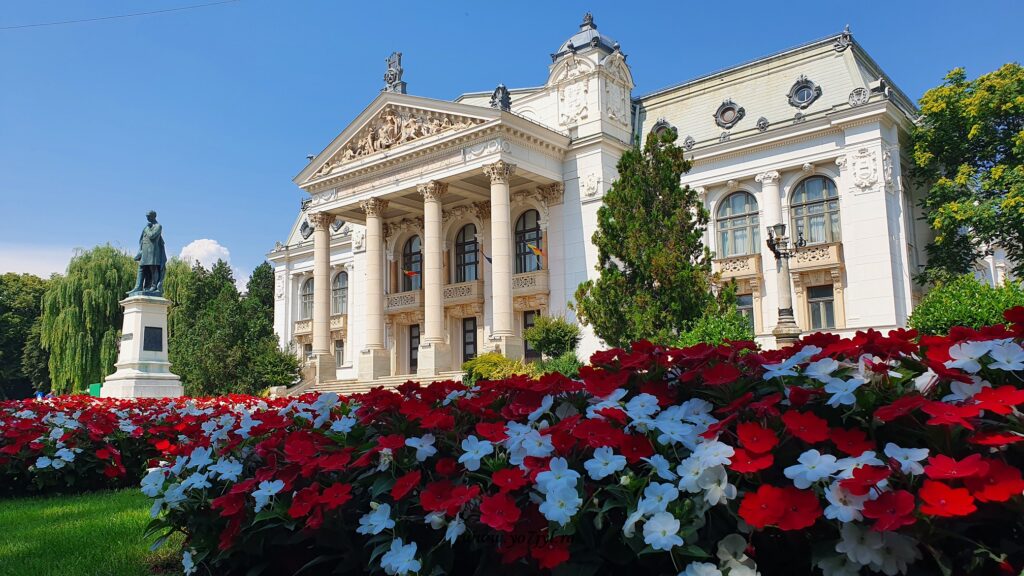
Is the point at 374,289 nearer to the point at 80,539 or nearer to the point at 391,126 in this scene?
the point at 391,126

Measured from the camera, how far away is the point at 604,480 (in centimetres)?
280

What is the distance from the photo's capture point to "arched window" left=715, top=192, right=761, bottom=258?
32281 millimetres

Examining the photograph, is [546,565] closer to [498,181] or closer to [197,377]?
[498,181]

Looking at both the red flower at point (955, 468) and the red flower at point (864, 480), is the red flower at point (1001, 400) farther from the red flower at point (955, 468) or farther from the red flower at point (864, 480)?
the red flower at point (864, 480)

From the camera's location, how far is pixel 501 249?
30.5 meters

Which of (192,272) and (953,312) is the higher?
(192,272)

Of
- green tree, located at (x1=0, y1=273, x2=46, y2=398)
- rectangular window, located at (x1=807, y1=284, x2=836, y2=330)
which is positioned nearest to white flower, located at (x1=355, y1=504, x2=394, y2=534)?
rectangular window, located at (x1=807, y1=284, x2=836, y2=330)

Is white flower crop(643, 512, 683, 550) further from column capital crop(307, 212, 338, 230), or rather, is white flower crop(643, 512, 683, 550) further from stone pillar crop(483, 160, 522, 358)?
column capital crop(307, 212, 338, 230)

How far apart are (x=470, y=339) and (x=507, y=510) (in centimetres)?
3496

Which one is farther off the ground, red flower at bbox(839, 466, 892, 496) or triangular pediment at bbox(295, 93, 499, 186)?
triangular pediment at bbox(295, 93, 499, 186)

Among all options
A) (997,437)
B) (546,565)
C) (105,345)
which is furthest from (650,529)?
(105,345)

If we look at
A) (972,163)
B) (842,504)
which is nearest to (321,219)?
(972,163)

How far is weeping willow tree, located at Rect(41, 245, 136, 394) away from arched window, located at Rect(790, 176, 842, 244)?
38.0 m

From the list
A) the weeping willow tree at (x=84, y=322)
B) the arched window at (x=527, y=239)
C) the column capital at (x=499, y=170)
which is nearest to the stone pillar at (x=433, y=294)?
the column capital at (x=499, y=170)
